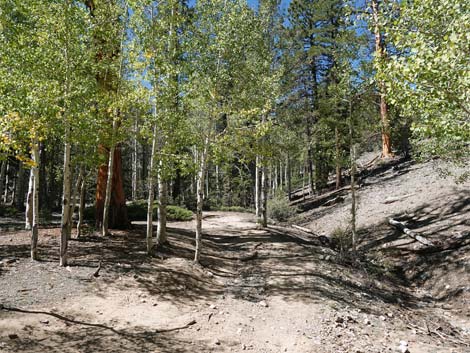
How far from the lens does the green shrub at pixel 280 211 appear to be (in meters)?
22.8

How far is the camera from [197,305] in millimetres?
7410

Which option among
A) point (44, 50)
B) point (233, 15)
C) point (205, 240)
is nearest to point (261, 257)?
point (205, 240)

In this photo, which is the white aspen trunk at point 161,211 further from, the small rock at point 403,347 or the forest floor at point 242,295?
the small rock at point 403,347

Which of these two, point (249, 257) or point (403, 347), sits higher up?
point (249, 257)

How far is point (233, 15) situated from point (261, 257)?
7448 millimetres

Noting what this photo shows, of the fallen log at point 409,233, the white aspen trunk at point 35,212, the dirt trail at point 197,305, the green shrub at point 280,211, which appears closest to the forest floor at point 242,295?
the dirt trail at point 197,305

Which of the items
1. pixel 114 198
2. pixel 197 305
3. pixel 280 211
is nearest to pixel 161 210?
pixel 114 198

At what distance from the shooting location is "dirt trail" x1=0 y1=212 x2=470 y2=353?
225 inches

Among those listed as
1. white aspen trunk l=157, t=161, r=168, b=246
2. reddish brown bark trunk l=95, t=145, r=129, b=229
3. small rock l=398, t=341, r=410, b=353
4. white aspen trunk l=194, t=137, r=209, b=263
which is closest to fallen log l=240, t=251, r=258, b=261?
white aspen trunk l=194, t=137, r=209, b=263

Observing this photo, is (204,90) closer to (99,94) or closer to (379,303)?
(99,94)

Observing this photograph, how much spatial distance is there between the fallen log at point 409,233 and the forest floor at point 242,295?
0.20 metres

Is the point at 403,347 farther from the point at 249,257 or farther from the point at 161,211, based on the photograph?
the point at 161,211

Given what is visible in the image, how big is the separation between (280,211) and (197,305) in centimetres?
1590

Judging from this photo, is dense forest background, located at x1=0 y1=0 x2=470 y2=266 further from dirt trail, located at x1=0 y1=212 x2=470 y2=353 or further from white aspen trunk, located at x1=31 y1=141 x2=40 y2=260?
dirt trail, located at x1=0 y1=212 x2=470 y2=353
